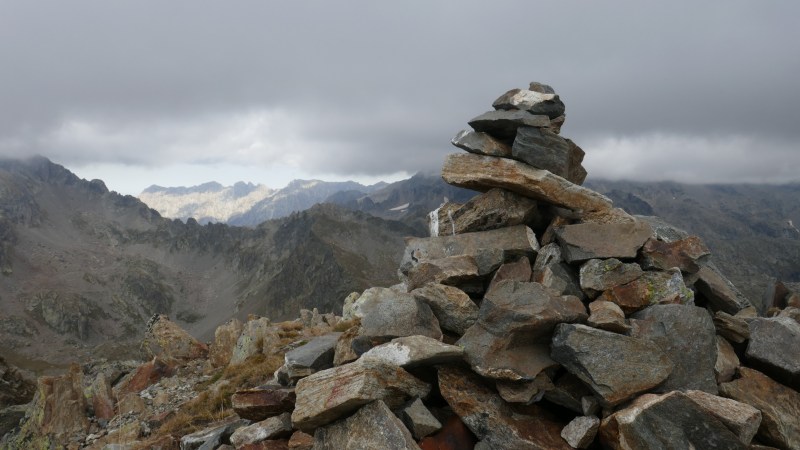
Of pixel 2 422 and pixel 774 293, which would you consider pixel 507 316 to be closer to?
pixel 774 293

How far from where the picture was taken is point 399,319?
13.4 meters

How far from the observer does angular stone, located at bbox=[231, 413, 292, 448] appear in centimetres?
1212

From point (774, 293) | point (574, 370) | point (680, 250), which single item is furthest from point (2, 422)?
point (774, 293)

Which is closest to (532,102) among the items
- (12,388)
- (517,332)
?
(517,332)

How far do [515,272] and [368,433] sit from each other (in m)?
7.71

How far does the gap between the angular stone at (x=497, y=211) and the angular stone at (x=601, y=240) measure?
2092 mm

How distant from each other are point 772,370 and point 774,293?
14.0 meters

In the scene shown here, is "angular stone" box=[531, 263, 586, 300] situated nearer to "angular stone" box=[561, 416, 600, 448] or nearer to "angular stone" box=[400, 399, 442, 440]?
"angular stone" box=[561, 416, 600, 448]

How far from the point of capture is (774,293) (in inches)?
906

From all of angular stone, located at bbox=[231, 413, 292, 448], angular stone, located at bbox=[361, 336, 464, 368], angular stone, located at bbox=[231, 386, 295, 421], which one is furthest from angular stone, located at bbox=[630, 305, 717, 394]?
angular stone, located at bbox=[231, 386, 295, 421]

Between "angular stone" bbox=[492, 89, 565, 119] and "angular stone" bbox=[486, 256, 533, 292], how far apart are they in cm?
686

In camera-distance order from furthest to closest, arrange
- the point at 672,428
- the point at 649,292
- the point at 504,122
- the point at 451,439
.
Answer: the point at 504,122 → the point at 649,292 → the point at 451,439 → the point at 672,428

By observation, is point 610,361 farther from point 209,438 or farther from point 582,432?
point 209,438

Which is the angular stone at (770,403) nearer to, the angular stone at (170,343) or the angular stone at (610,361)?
the angular stone at (610,361)
